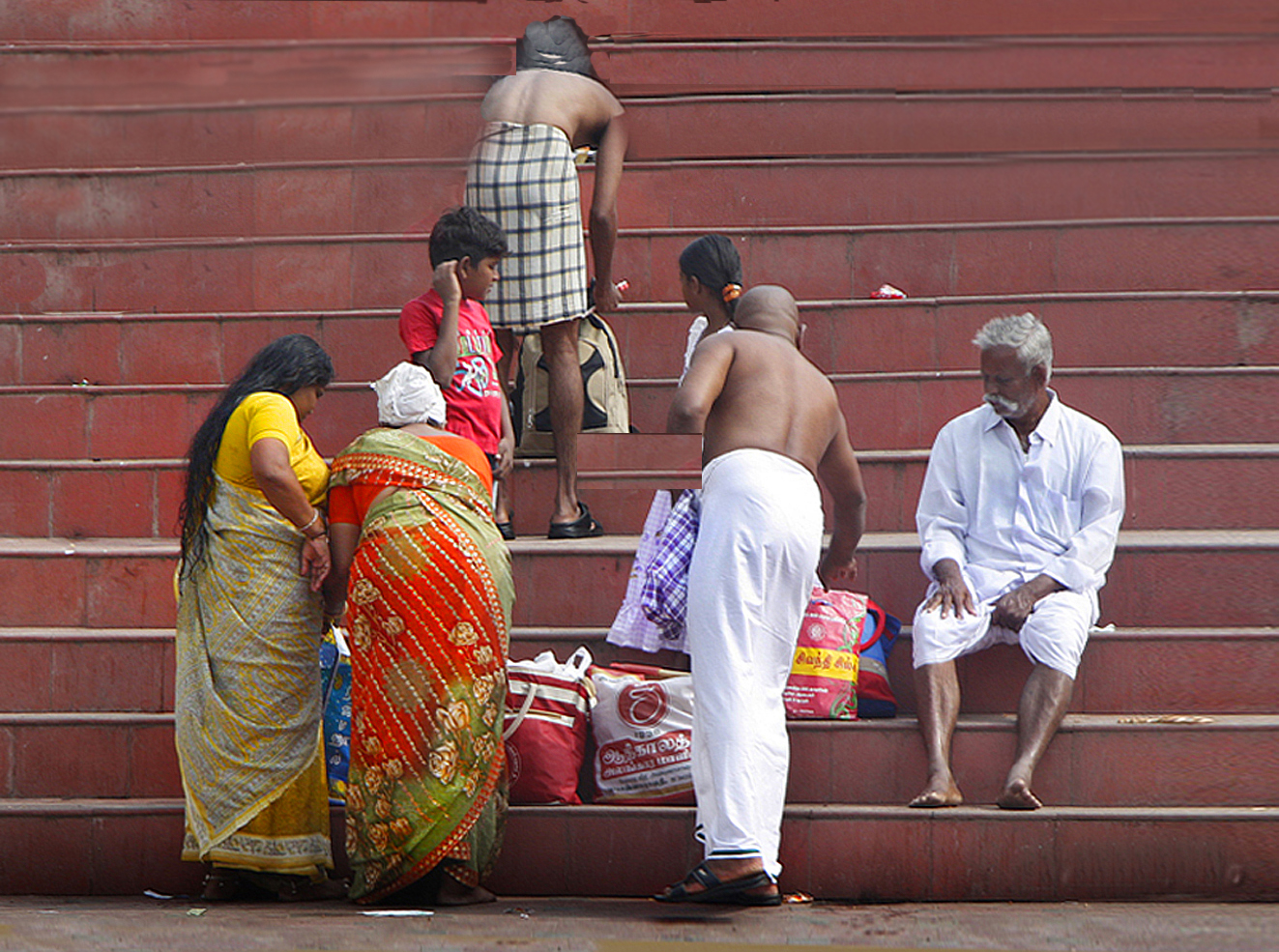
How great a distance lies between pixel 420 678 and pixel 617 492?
205 centimetres

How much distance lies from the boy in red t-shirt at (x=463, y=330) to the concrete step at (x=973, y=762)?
1494 mm

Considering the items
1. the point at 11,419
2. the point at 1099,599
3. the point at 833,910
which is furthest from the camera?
the point at 11,419

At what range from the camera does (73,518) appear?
597 centimetres

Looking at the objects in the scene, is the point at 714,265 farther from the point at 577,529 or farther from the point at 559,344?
the point at 577,529

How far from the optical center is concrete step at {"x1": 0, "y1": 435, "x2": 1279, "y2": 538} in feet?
18.2

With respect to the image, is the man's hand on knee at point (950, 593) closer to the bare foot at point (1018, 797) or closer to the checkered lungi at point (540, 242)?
the bare foot at point (1018, 797)

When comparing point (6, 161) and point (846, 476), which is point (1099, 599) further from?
point (6, 161)

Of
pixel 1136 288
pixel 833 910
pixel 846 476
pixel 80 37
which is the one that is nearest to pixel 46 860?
pixel 833 910

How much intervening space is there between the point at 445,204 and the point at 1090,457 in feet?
11.4

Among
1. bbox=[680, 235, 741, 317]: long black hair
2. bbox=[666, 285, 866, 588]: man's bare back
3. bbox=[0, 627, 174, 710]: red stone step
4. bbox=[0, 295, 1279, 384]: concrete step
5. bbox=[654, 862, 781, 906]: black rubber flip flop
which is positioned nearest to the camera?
bbox=[654, 862, 781, 906]: black rubber flip flop

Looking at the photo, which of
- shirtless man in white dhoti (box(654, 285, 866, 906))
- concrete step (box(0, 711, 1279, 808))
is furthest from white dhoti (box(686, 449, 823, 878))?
concrete step (box(0, 711, 1279, 808))

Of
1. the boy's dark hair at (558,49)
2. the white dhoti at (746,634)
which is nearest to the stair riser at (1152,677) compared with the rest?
the white dhoti at (746,634)

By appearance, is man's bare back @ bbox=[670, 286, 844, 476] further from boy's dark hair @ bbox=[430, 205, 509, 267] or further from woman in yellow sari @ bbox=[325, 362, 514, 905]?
boy's dark hair @ bbox=[430, 205, 509, 267]

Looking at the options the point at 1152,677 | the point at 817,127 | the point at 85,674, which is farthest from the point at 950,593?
the point at 817,127
